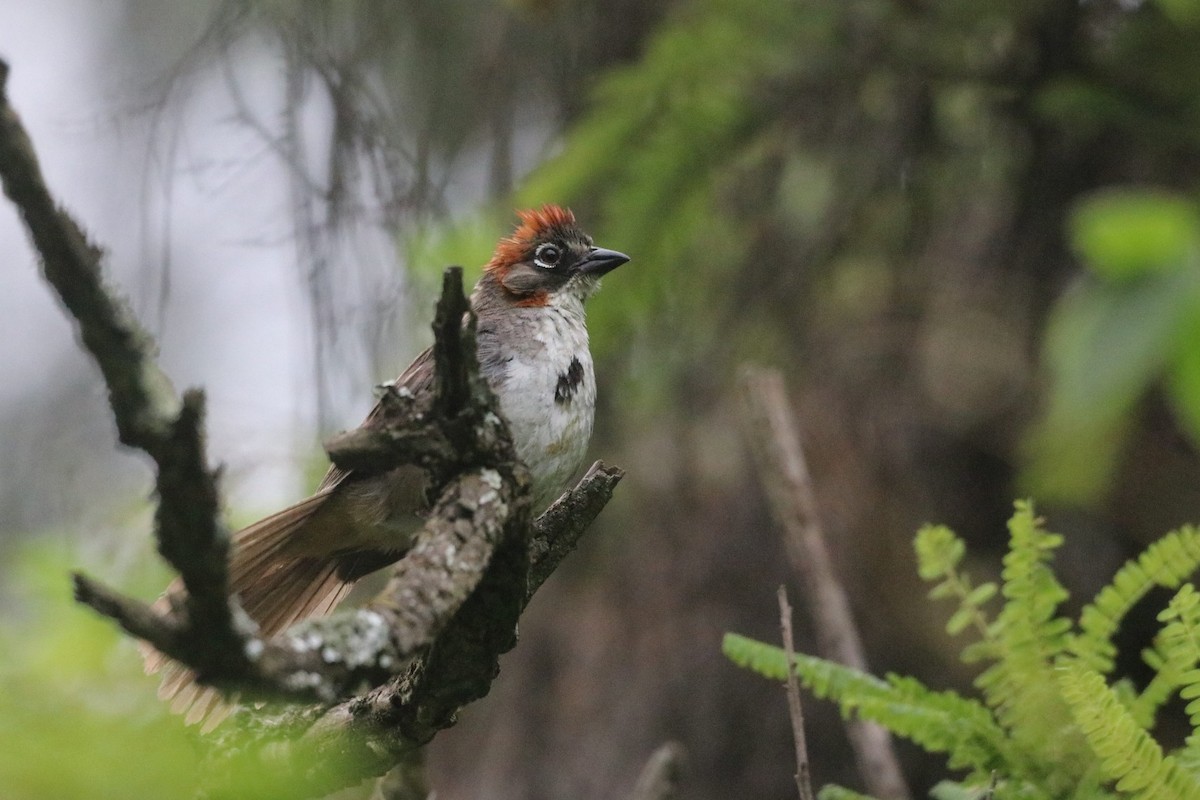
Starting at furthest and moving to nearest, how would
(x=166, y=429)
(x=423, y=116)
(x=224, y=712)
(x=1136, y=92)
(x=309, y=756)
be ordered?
(x=423, y=116)
(x=1136, y=92)
(x=224, y=712)
(x=309, y=756)
(x=166, y=429)

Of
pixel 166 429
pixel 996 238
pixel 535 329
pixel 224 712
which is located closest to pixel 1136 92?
pixel 996 238

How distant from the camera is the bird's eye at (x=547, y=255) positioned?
4660mm

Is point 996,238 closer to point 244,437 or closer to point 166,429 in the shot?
point 244,437

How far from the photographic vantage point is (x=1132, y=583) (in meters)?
2.56

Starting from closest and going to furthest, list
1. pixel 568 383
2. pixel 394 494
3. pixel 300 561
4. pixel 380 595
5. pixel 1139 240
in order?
pixel 380 595
pixel 1139 240
pixel 394 494
pixel 300 561
pixel 568 383

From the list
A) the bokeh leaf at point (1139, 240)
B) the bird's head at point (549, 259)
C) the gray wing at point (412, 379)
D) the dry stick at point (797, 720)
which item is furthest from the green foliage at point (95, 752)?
the bird's head at point (549, 259)

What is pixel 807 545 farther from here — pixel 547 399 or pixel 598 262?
pixel 598 262

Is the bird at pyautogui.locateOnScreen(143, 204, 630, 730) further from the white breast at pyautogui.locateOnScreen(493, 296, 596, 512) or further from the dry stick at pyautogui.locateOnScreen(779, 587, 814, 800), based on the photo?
the dry stick at pyautogui.locateOnScreen(779, 587, 814, 800)

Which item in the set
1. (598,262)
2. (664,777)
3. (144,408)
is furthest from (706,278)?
(144,408)

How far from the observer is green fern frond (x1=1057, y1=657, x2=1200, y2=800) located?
2.16 m

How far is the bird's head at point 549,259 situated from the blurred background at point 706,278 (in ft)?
0.51

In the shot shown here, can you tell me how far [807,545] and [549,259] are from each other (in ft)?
5.14

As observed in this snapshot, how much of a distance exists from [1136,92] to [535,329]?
91.0 inches

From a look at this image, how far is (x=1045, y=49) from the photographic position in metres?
4.92
